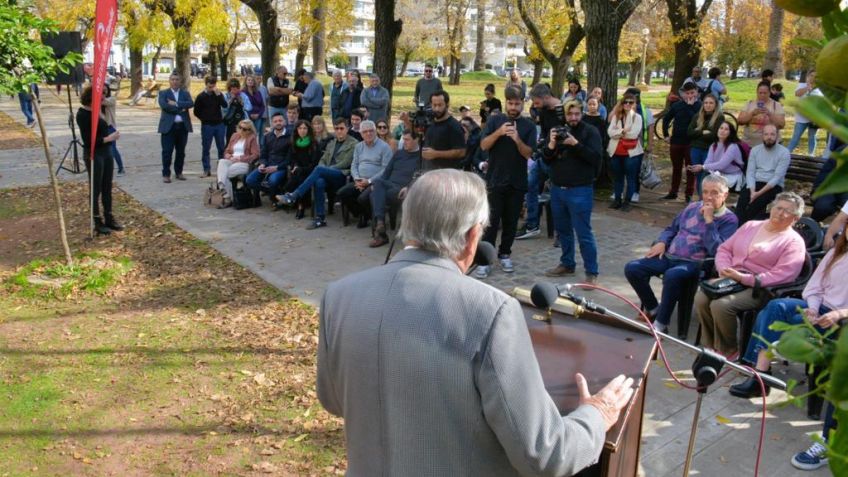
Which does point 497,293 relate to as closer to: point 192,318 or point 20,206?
point 192,318

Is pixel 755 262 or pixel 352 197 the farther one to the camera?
pixel 352 197

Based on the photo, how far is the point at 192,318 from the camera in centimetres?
639

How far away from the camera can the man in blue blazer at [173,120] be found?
12188 millimetres

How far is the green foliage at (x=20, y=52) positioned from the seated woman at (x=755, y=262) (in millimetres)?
6544

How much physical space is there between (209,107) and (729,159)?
8.92 metres

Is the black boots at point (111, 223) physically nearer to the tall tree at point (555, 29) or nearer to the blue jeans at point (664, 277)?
the blue jeans at point (664, 277)

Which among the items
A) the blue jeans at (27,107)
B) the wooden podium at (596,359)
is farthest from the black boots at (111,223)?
the blue jeans at (27,107)

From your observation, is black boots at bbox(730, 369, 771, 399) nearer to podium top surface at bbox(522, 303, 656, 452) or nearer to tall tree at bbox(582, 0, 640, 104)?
podium top surface at bbox(522, 303, 656, 452)

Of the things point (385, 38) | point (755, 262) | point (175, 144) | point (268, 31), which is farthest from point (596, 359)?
point (268, 31)

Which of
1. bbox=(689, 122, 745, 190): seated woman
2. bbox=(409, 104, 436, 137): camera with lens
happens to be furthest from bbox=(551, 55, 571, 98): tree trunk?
bbox=(409, 104, 436, 137): camera with lens

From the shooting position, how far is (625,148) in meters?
10.1

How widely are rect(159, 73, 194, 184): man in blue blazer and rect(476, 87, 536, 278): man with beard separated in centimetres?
702

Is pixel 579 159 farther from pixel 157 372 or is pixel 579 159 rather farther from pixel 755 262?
pixel 157 372

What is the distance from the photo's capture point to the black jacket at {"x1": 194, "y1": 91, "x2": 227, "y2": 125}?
12.7 m
